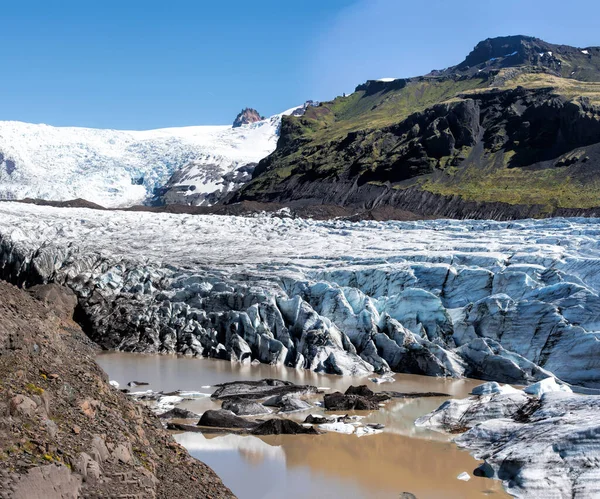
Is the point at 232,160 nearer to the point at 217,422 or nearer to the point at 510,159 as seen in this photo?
the point at 510,159

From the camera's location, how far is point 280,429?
15.4 metres

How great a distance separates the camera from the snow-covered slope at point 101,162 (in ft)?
376

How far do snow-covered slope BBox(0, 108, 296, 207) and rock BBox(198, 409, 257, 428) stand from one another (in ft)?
332

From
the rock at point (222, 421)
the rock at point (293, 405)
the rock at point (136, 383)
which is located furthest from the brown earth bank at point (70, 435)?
the rock at point (136, 383)

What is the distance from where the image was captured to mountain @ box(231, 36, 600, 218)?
71.1 m

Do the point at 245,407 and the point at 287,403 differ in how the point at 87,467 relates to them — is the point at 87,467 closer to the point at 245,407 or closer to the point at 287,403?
the point at 245,407

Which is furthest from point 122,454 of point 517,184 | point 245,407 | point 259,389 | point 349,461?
point 517,184

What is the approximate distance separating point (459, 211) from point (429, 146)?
17947 mm

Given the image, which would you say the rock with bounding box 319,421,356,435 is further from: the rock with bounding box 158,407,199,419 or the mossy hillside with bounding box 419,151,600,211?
the mossy hillside with bounding box 419,151,600,211

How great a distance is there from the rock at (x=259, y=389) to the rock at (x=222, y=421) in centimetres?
283

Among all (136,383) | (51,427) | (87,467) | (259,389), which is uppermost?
(51,427)

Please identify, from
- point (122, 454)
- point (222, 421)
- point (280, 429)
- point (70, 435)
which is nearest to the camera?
point (70, 435)

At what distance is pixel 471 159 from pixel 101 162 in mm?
73583

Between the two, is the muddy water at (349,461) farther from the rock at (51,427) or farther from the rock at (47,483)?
the rock at (47,483)
